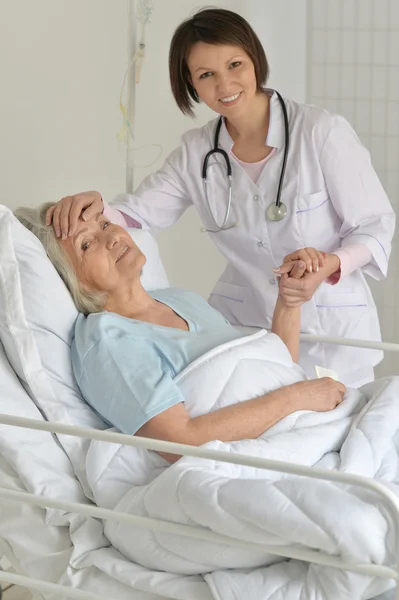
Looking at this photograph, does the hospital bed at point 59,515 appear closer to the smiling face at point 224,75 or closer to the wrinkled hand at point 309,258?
the wrinkled hand at point 309,258

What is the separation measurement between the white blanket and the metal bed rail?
0.02 meters

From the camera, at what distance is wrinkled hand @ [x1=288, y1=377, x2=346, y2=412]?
2.03 m

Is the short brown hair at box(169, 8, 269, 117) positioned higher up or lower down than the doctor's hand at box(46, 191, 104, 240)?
higher up

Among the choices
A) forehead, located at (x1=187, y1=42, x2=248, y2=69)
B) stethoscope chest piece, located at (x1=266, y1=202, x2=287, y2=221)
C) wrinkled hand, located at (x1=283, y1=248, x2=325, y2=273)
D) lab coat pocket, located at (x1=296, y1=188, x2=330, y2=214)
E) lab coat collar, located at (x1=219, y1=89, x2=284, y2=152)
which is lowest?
wrinkled hand, located at (x1=283, y1=248, x2=325, y2=273)

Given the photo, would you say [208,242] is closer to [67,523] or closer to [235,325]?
[235,325]

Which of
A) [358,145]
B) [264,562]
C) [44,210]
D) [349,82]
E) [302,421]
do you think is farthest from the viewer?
[349,82]

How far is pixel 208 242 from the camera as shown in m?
4.07

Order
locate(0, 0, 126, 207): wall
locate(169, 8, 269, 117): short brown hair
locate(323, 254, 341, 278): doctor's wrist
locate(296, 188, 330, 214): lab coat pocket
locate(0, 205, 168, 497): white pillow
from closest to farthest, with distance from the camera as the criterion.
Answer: locate(0, 205, 168, 497): white pillow < locate(323, 254, 341, 278): doctor's wrist < locate(169, 8, 269, 117): short brown hair < locate(296, 188, 330, 214): lab coat pocket < locate(0, 0, 126, 207): wall

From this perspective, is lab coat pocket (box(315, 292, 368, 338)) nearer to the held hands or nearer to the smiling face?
the held hands

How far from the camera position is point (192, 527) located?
63.4 inches

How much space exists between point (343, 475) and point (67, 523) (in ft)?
2.02

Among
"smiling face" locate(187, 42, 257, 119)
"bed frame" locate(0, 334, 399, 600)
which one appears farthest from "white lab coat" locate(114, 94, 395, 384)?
"bed frame" locate(0, 334, 399, 600)

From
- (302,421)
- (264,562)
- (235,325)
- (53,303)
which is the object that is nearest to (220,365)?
(302,421)

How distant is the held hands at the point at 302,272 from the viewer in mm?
2211
